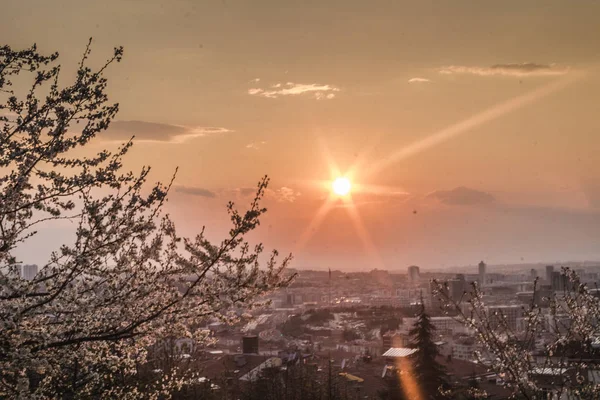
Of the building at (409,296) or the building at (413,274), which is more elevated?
the building at (413,274)

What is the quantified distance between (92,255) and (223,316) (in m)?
0.97

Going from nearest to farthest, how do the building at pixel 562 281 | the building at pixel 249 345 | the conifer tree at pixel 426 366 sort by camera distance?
the building at pixel 562 281 → the conifer tree at pixel 426 366 → the building at pixel 249 345

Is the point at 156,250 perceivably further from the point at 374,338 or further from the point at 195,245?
the point at 374,338

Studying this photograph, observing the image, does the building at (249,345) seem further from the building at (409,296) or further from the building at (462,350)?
the building at (409,296)

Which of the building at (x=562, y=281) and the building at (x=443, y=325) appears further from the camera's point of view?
the building at (x=443, y=325)

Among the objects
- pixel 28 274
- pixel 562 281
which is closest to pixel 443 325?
pixel 562 281

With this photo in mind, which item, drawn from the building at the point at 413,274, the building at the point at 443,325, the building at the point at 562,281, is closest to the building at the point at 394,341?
the building at the point at 562,281

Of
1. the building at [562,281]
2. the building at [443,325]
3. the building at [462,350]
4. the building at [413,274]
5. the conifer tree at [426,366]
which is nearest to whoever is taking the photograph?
the building at [562,281]

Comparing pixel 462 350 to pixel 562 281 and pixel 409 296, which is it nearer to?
pixel 562 281

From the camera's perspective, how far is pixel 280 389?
18125 mm

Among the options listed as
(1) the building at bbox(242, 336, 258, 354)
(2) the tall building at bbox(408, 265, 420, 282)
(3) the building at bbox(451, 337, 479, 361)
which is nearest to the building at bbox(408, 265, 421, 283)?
(2) the tall building at bbox(408, 265, 420, 282)

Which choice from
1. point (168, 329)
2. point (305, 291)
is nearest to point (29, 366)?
point (168, 329)

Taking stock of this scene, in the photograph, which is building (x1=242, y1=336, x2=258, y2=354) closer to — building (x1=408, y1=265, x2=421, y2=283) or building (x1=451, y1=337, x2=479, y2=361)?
building (x1=451, y1=337, x2=479, y2=361)

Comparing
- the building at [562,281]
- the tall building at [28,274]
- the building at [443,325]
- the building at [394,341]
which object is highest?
the tall building at [28,274]
